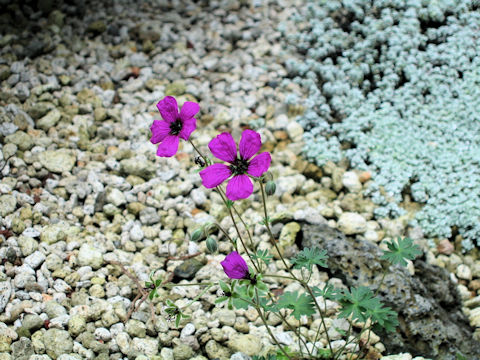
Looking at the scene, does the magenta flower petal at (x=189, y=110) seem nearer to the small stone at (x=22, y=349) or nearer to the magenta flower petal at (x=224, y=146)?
the magenta flower petal at (x=224, y=146)

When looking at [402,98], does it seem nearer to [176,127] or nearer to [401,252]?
[401,252]

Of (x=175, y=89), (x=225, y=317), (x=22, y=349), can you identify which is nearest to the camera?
(x=22, y=349)

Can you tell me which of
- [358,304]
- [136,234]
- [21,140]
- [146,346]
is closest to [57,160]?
[21,140]

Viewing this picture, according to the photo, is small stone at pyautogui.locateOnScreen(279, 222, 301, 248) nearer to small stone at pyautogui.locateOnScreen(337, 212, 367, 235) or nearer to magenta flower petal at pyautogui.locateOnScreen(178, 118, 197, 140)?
small stone at pyautogui.locateOnScreen(337, 212, 367, 235)

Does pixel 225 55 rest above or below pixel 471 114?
above

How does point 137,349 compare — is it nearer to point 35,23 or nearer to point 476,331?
point 476,331

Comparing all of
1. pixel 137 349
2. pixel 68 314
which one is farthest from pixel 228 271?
pixel 68 314
